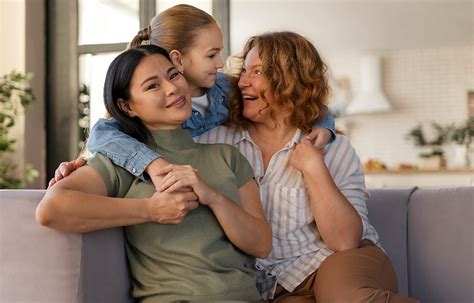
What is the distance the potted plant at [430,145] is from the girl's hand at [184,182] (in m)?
7.41

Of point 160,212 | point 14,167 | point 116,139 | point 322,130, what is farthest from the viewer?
point 14,167

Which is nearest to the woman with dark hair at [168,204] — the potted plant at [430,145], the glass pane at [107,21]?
the glass pane at [107,21]

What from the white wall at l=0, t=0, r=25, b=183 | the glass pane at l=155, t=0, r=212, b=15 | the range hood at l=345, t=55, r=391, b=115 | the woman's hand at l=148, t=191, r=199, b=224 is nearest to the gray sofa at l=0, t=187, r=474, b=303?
the woman's hand at l=148, t=191, r=199, b=224

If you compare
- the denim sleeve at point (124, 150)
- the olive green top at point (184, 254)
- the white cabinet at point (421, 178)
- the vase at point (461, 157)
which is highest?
the denim sleeve at point (124, 150)

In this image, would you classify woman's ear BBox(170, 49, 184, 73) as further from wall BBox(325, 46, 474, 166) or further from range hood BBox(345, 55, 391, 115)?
range hood BBox(345, 55, 391, 115)

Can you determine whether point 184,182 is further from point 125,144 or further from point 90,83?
point 90,83

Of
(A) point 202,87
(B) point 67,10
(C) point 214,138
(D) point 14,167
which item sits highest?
(B) point 67,10

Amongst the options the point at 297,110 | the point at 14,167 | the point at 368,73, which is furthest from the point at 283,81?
the point at 368,73

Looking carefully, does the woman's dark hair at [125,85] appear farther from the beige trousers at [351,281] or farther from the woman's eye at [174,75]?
the beige trousers at [351,281]

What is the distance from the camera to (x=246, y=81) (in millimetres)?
2346

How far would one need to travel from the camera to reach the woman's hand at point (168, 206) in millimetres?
1813

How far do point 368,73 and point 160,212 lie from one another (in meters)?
9.33

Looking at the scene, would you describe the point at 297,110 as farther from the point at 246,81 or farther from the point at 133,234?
the point at 133,234

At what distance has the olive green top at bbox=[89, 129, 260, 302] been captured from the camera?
185 cm
